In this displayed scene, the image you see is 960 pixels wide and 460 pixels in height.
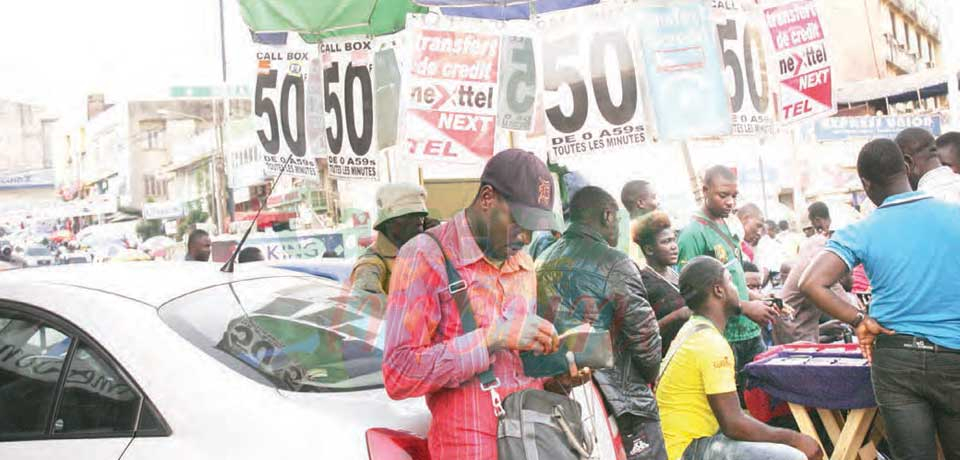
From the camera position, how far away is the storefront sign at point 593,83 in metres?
5.39

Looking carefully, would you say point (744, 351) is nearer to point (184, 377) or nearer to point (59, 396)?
point (184, 377)

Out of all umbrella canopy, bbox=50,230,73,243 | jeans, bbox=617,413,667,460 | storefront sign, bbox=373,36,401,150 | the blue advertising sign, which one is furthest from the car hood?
umbrella canopy, bbox=50,230,73,243

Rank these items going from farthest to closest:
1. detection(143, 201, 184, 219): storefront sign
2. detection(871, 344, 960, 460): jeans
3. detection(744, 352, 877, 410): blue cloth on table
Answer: detection(143, 201, 184, 219): storefront sign, detection(744, 352, 877, 410): blue cloth on table, detection(871, 344, 960, 460): jeans

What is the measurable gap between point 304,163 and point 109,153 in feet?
256

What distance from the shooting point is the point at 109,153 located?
78.6 m

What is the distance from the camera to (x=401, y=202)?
4867mm

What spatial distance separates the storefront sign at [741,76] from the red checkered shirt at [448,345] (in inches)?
128

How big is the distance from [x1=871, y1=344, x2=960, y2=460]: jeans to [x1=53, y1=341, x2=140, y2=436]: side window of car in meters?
2.76

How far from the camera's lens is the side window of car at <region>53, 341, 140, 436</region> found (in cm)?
273

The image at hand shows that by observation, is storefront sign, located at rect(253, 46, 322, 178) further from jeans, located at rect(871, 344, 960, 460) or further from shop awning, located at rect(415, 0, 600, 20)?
jeans, located at rect(871, 344, 960, 460)

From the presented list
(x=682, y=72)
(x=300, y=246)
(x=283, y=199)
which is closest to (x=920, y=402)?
(x=682, y=72)

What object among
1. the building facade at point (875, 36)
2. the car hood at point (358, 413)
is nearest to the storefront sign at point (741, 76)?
the car hood at point (358, 413)

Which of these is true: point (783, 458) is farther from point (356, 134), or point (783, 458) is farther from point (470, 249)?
point (356, 134)

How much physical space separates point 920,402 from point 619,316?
46.9 inches
